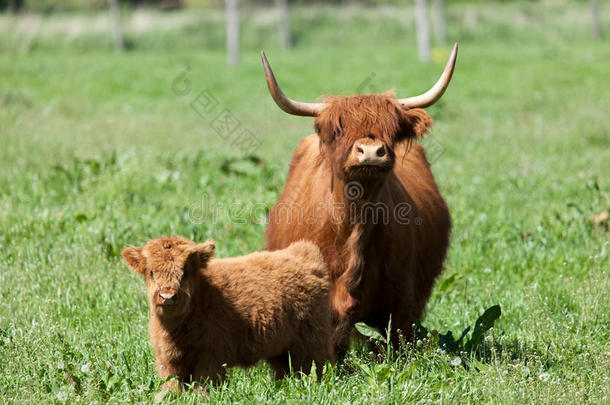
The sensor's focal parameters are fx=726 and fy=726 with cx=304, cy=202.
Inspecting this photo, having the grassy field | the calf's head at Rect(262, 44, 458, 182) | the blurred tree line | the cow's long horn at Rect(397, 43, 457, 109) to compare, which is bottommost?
the grassy field

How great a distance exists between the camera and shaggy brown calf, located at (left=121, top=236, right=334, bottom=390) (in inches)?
146

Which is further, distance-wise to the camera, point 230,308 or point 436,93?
point 436,93

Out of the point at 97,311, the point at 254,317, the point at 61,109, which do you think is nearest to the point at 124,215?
the point at 97,311

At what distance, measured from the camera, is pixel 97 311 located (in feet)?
16.8

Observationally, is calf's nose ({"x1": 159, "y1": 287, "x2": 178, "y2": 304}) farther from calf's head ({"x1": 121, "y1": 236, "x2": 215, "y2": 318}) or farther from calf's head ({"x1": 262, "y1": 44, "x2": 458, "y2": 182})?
calf's head ({"x1": 262, "y1": 44, "x2": 458, "y2": 182})

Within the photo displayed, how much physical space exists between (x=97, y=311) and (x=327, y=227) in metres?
1.75

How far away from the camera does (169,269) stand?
12.0ft

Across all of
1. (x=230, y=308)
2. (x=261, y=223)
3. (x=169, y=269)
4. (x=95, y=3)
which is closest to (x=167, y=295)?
(x=169, y=269)

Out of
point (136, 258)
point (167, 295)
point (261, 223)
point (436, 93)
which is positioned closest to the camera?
point (167, 295)

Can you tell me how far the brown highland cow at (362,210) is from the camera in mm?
4453

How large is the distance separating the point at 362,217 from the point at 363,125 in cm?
61

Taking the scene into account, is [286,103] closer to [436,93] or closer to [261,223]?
[436,93]

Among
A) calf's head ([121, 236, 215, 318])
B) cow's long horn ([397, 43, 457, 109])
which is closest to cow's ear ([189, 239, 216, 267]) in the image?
calf's head ([121, 236, 215, 318])

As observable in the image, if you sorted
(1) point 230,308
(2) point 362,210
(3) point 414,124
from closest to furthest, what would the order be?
(1) point 230,308 < (2) point 362,210 < (3) point 414,124
